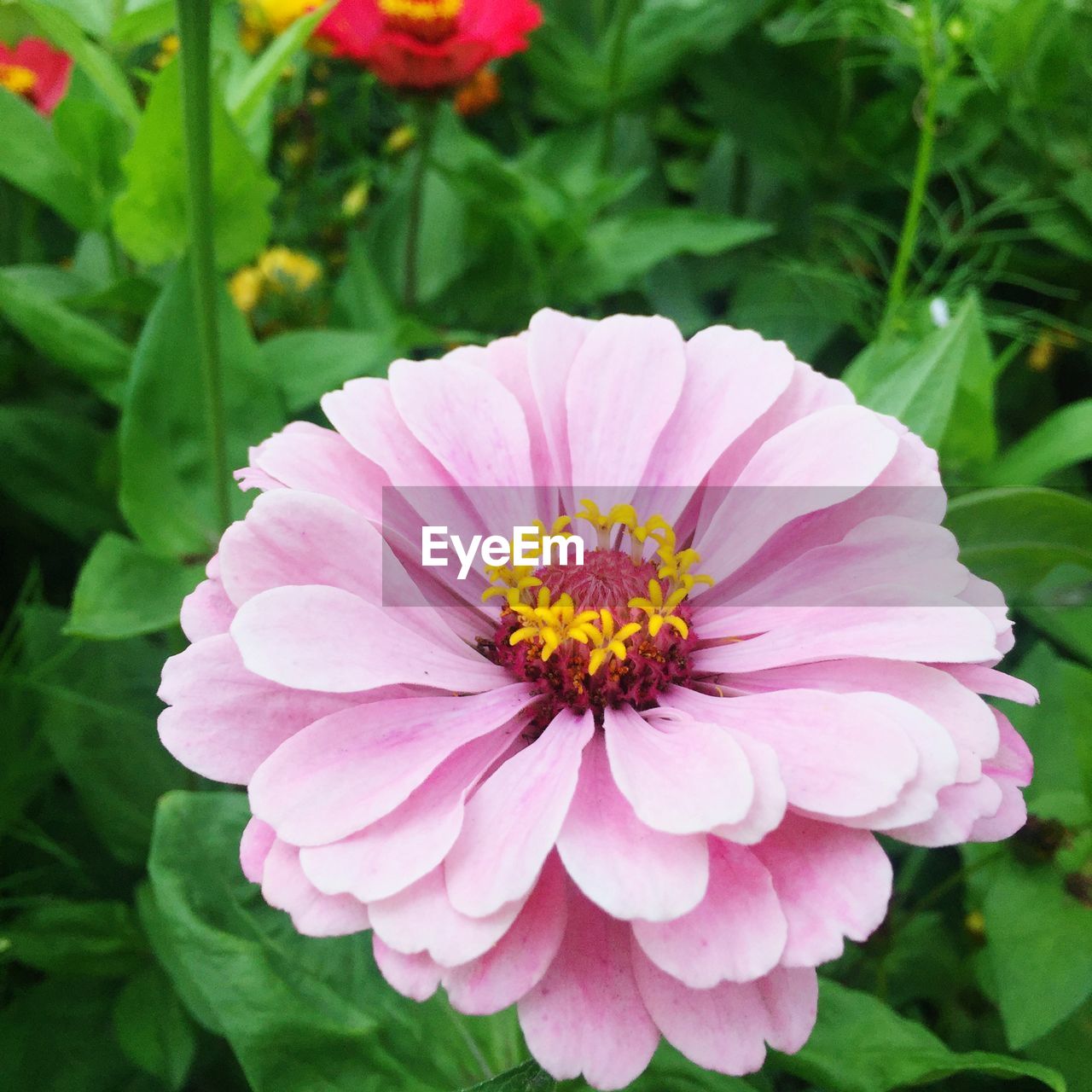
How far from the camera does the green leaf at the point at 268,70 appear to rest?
53cm

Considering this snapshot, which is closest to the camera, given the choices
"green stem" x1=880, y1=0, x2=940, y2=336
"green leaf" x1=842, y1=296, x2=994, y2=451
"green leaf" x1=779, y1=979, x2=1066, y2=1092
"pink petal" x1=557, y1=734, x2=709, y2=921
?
"pink petal" x1=557, y1=734, x2=709, y2=921

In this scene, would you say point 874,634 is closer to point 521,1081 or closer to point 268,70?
point 521,1081

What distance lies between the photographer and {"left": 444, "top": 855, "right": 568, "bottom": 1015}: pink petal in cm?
30

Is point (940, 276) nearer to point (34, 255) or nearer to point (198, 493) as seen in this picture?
point (198, 493)

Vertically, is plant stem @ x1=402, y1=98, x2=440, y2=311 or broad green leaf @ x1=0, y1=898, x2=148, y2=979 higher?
plant stem @ x1=402, y1=98, x2=440, y2=311

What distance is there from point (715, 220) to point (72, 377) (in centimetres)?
49

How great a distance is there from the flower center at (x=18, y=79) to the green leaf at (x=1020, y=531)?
0.77 m

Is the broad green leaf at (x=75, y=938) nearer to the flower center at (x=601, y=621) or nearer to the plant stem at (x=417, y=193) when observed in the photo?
the flower center at (x=601, y=621)

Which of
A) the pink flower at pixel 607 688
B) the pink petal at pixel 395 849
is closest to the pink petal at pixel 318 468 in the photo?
the pink flower at pixel 607 688

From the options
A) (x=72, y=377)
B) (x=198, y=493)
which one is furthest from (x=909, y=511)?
(x=72, y=377)

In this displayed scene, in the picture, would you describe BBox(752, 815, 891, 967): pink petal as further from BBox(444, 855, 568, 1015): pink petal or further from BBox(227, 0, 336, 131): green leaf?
BBox(227, 0, 336, 131): green leaf

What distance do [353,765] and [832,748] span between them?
0.47 feet

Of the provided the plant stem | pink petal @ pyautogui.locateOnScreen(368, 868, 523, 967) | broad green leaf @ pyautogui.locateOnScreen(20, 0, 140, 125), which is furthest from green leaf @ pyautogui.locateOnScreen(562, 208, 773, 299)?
pink petal @ pyautogui.locateOnScreen(368, 868, 523, 967)

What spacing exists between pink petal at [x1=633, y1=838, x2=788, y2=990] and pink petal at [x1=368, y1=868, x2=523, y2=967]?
39 millimetres
